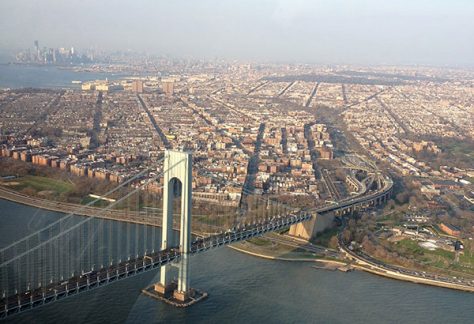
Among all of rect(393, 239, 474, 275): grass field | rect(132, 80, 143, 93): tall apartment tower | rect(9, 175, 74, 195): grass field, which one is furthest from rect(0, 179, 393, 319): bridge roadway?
rect(132, 80, 143, 93): tall apartment tower

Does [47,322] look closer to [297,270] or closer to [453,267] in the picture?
[297,270]

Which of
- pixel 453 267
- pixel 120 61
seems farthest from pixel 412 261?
pixel 120 61

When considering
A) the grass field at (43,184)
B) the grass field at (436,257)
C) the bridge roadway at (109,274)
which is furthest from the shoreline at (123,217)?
the bridge roadway at (109,274)

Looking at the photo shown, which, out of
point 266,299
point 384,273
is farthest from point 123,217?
point 384,273

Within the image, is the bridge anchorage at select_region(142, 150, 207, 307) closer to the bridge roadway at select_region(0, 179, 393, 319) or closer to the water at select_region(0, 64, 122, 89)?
the bridge roadway at select_region(0, 179, 393, 319)

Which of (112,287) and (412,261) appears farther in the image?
(412,261)

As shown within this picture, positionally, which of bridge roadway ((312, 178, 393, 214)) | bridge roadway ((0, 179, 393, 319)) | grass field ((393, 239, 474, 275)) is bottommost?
grass field ((393, 239, 474, 275))

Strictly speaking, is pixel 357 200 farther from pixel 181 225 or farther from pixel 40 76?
pixel 40 76

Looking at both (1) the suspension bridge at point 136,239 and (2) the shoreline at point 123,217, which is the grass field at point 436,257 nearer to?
(2) the shoreline at point 123,217
